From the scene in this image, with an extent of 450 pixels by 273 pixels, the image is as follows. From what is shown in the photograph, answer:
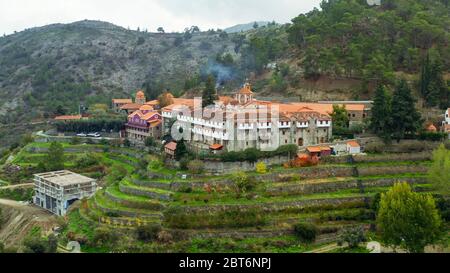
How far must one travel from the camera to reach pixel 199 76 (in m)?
72.5

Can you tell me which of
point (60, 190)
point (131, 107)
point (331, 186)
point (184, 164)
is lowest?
point (60, 190)

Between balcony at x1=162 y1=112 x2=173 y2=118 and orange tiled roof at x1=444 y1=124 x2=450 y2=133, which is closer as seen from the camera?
orange tiled roof at x1=444 y1=124 x2=450 y2=133

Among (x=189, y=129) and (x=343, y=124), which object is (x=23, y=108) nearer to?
(x=189, y=129)

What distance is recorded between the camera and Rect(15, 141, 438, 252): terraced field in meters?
34.8

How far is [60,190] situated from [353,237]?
23742mm

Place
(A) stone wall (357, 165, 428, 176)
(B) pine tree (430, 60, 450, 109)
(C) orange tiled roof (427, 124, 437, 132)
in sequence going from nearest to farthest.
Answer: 1. (A) stone wall (357, 165, 428, 176)
2. (C) orange tiled roof (427, 124, 437, 132)
3. (B) pine tree (430, 60, 450, 109)

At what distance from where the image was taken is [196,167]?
39281 mm

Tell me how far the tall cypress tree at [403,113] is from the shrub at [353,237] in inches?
449

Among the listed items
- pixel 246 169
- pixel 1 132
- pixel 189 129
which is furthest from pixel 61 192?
pixel 1 132

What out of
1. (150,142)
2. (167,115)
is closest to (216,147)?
(167,115)

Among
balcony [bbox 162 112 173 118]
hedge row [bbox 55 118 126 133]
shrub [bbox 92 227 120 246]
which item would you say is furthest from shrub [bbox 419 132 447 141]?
hedge row [bbox 55 118 126 133]

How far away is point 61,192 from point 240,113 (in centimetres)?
1568

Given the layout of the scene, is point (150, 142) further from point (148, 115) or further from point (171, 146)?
point (171, 146)

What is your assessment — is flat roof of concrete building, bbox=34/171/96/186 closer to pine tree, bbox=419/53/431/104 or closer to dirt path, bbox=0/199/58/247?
dirt path, bbox=0/199/58/247
